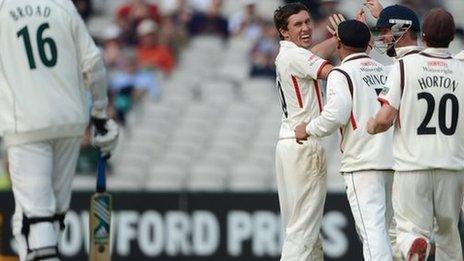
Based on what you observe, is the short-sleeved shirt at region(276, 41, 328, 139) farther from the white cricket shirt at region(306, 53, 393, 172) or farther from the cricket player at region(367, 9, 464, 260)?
the cricket player at region(367, 9, 464, 260)

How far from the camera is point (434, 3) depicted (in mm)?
20031

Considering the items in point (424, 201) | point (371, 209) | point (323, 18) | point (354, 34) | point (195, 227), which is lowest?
point (195, 227)

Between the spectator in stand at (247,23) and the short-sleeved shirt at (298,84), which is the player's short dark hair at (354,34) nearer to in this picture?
the short-sleeved shirt at (298,84)

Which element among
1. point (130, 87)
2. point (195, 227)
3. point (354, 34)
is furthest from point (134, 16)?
point (354, 34)

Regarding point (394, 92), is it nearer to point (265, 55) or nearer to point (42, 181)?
point (42, 181)

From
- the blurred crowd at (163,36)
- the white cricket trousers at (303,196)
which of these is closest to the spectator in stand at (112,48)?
the blurred crowd at (163,36)

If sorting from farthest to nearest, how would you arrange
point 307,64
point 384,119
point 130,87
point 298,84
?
1. point 130,87
2. point 298,84
3. point 307,64
4. point 384,119

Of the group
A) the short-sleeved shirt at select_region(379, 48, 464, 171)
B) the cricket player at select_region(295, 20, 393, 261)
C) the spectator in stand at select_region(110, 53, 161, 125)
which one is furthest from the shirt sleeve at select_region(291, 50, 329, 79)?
the spectator in stand at select_region(110, 53, 161, 125)

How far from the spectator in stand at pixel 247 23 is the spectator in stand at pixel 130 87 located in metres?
1.25

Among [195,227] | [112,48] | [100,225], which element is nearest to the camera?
[100,225]

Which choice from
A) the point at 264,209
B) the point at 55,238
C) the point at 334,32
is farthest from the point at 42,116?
the point at 264,209

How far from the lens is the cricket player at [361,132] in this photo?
11547 mm

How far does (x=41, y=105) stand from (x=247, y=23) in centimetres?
911

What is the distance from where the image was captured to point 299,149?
40.0 ft
